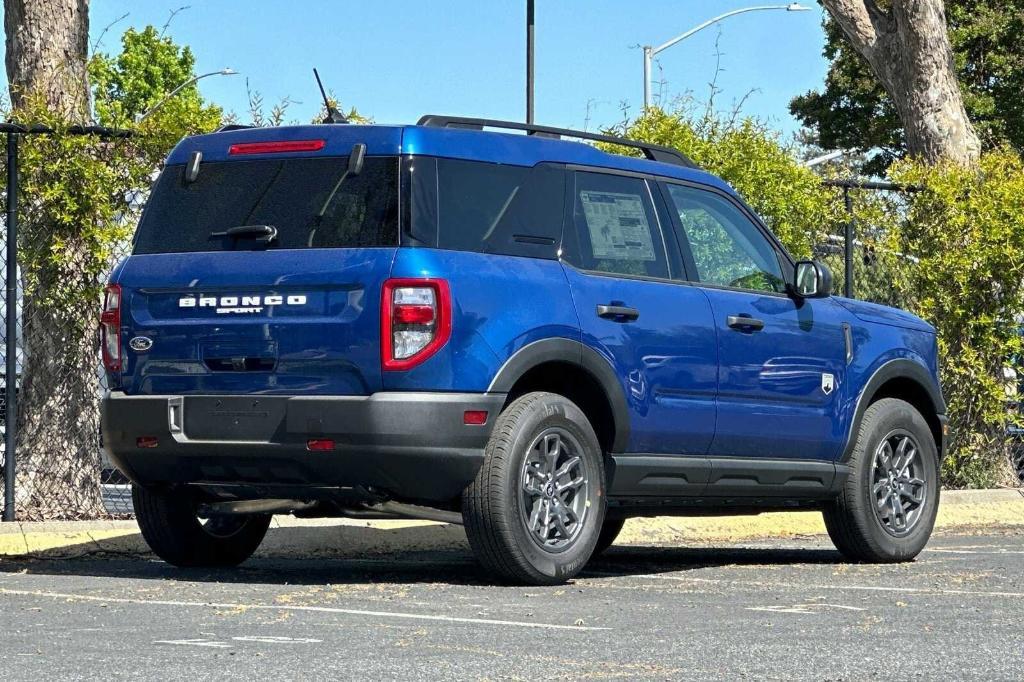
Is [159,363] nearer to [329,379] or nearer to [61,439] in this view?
[329,379]

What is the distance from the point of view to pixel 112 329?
827cm

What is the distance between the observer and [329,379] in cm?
762

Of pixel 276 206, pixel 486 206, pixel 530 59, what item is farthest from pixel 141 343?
pixel 530 59

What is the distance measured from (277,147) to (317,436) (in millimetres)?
1372

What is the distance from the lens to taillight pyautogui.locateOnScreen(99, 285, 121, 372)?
821 centimetres

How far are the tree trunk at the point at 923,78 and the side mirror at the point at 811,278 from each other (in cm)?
660

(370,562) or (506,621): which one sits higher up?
(506,621)

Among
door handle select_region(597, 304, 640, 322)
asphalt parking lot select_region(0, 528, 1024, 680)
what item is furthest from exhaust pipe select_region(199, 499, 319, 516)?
door handle select_region(597, 304, 640, 322)

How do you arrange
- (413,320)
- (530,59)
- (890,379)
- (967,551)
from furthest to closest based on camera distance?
1. (530,59)
2. (967,551)
3. (890,379)
4. (413,320)

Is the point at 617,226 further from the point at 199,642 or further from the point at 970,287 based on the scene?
the point at 970,287

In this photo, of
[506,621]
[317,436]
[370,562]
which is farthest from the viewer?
[370,562]

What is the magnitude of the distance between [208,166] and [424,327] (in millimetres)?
1478

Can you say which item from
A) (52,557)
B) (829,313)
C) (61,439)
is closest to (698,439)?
(829,313)

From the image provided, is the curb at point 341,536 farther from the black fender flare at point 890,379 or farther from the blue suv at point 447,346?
the black fender flare at point 890,379
